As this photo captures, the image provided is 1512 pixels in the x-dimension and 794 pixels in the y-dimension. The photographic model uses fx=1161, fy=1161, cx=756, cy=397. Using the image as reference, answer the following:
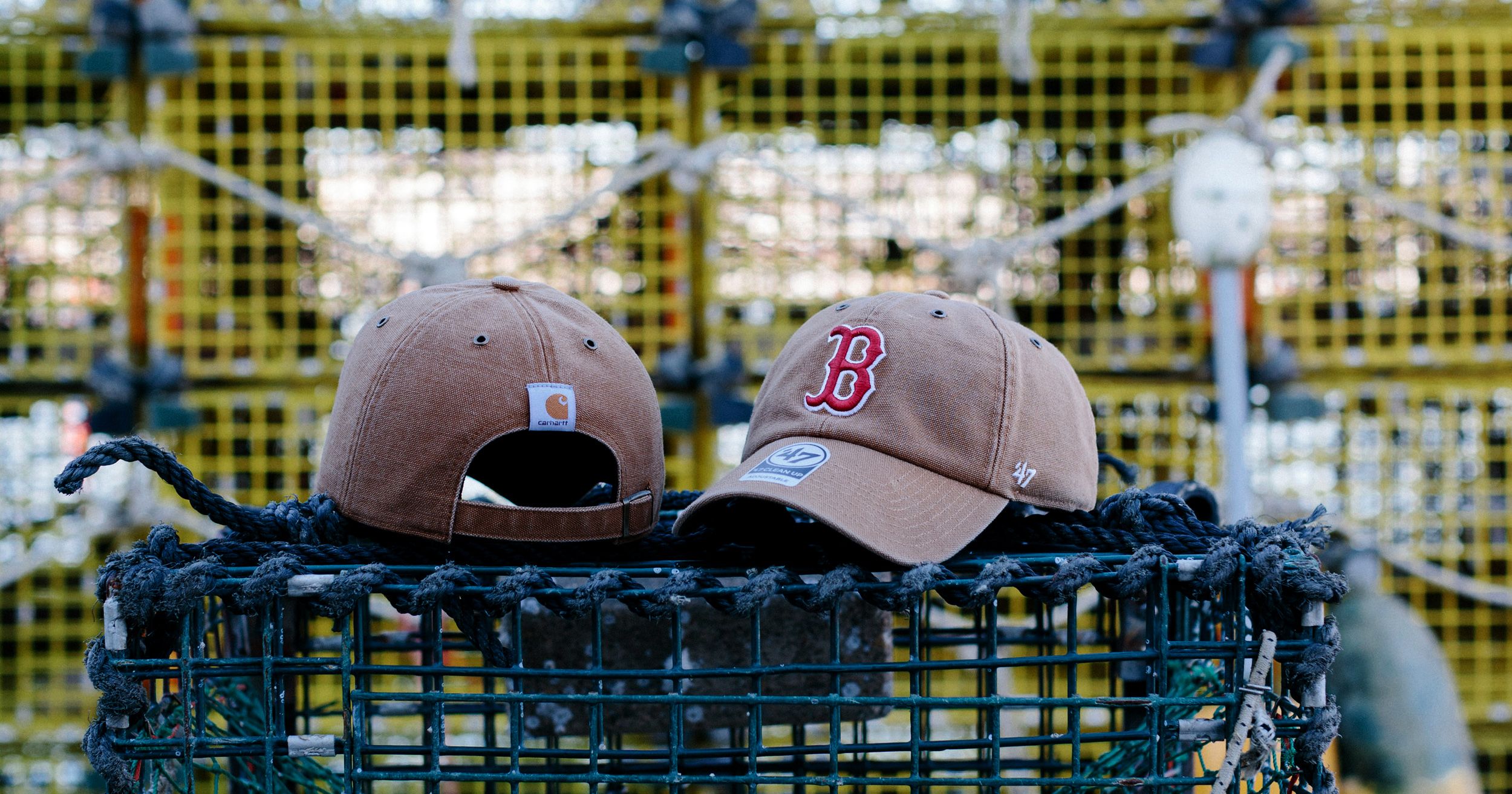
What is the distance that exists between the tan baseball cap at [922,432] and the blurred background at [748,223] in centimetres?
91

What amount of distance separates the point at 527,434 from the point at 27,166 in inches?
47.8

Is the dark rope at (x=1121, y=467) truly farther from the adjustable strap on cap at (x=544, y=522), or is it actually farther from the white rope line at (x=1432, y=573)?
the white rope line at (x=1432, y=573)

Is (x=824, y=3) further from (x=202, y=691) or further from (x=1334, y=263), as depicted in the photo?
(x=202, y=691)

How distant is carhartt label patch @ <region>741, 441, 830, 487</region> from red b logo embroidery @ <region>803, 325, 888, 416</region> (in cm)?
3

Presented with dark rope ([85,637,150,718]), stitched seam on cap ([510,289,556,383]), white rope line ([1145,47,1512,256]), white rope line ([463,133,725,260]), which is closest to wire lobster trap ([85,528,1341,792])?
dark rope ([85,637,150,718])

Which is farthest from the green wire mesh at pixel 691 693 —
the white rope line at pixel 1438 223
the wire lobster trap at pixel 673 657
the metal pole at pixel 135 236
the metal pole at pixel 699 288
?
the white rope line at pixel 1438 223

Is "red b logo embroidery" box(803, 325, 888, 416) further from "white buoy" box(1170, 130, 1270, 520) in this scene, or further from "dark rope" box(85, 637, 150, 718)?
"white buoy" box(1170, 130, 1270, 520)

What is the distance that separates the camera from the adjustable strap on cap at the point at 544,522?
0.71 metres

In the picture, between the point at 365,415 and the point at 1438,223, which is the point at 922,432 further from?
the point at 1438,223

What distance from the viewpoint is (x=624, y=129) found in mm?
1752

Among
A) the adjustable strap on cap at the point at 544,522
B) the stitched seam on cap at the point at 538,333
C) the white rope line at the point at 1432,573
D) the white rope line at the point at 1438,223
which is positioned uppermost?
the white rope line at the point at 1438,223

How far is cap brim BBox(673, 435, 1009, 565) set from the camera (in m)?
0.65

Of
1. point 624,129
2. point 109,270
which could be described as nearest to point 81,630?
point 109,270

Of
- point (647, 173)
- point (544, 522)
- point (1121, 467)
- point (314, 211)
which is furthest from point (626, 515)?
point (314, 211)
